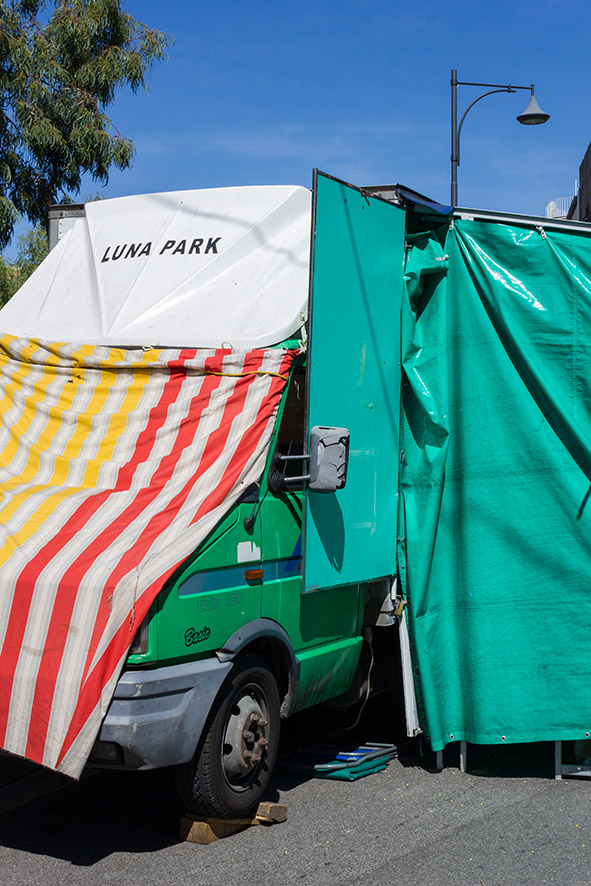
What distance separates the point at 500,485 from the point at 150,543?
2402 millimetres

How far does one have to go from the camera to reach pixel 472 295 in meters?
6.06

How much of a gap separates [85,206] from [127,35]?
934 centimetres

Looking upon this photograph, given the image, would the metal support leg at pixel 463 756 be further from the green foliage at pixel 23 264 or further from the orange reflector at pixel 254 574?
the green foliage at pixel 23 264

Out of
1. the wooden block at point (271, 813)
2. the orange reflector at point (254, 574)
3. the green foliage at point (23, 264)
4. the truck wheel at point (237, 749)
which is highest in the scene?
the green foliage at point (23, 264)

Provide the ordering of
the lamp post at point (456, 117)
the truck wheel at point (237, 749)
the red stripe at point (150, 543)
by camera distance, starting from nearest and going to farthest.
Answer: the red stripe at point (150, 543), the truck wheel at point (237, 749), the lamp post at point (456, 117)

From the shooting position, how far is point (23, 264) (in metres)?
20.0

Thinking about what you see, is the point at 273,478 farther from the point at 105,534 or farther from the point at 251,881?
the point at 251,881

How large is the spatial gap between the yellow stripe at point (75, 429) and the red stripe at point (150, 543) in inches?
22.1

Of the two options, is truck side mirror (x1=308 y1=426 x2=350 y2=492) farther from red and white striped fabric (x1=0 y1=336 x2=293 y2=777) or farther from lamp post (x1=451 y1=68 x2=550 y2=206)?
lamp post (x1=451 y1=68 x2=550 y2=206)

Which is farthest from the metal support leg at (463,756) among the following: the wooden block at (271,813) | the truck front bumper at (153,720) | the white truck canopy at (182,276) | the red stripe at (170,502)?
the white truck canopy at (182,276)

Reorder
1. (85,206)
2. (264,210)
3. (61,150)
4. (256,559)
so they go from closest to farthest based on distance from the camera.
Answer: (256,559) → (264,210) → (85,206) → (61,150)

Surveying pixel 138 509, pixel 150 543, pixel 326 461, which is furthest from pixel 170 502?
pixel 326 461

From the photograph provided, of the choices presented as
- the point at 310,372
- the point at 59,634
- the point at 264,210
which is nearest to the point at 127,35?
the point at 264,210

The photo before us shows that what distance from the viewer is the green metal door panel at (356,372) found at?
514cm
